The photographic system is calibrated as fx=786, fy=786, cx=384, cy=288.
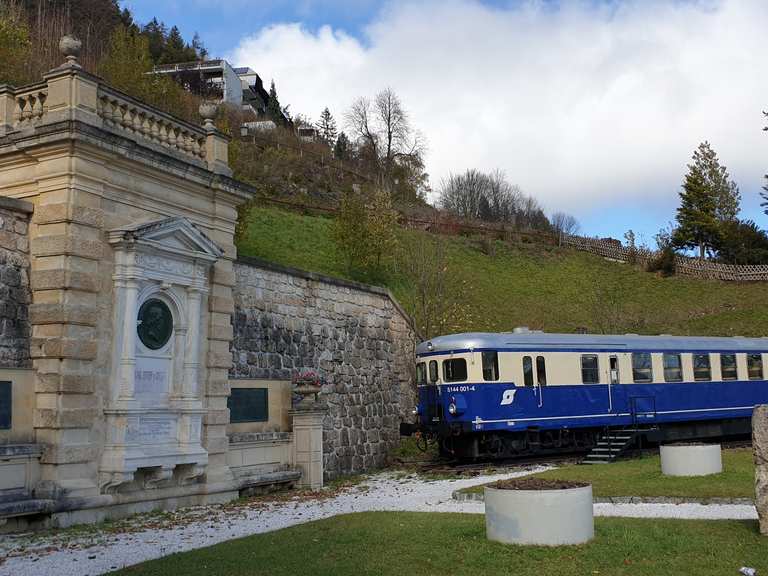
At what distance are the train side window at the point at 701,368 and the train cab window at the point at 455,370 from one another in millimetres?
6944

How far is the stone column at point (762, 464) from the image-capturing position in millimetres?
7625

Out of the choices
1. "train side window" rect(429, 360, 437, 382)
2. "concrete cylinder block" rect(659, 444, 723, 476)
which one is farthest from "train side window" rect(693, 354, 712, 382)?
"concrete cylinder block" rect(659, 444, 723, 476)

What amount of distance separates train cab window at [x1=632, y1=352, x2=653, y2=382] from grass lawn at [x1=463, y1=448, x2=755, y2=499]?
13.0 ft

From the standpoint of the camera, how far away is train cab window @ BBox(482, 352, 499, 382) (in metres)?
16.9

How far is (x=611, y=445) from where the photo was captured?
18.1 m

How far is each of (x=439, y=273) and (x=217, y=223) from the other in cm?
1522

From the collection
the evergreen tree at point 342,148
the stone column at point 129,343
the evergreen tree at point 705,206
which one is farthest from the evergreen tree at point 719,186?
the stone column at point 129,343

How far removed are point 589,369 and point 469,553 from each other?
11.9 metres

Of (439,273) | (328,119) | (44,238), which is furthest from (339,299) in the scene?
(328,119)

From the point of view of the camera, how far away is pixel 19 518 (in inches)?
362

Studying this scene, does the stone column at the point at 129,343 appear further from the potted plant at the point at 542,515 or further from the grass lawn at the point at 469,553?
the potted plant at the point at 542,515

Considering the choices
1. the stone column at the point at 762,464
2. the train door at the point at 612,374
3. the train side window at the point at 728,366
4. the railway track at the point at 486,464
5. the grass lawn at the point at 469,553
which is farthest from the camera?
the train side window at the point at 728,366

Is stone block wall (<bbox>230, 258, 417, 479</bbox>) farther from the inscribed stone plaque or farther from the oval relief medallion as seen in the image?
the oval relief medallion

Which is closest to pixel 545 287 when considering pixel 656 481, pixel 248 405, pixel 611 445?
pixel 611 445
